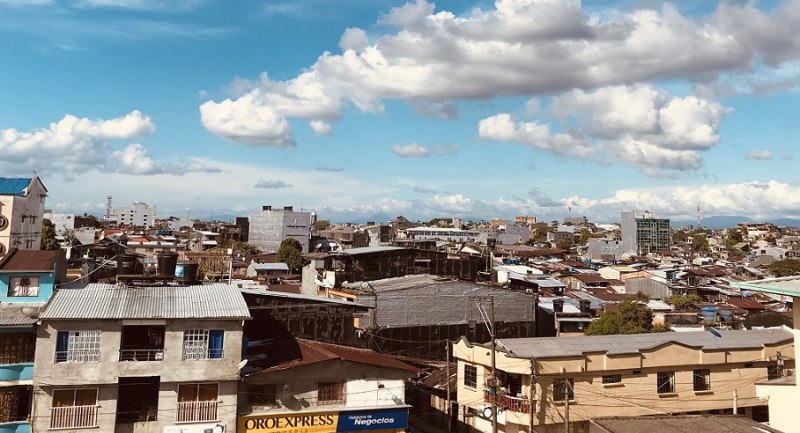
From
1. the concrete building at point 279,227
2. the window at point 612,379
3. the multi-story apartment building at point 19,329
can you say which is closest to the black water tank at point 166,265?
the multi-story apartment building at point 19,329

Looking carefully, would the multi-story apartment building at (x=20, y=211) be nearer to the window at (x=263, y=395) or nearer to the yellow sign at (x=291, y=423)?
the window at (x=263, y=395)

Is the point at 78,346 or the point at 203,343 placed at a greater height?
the point at 203,343

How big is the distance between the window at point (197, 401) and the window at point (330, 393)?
16.6 feet

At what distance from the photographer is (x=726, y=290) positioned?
76.9 m

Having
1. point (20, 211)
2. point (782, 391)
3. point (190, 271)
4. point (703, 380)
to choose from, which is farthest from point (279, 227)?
point (782, 391)

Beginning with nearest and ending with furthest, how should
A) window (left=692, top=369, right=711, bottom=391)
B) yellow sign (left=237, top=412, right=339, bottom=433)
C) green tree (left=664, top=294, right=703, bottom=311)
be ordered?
yellow sign (left=237, top=412, right=339, bottom=433)
window (left=692, top=369, right=711, bottom=391)
green tree (left=664, top=294, right=703, bottom=311)

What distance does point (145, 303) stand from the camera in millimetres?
27734

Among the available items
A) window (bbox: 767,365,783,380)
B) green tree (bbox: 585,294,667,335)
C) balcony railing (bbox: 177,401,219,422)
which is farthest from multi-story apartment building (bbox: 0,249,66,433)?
window (bbox: 767,365,783,380)

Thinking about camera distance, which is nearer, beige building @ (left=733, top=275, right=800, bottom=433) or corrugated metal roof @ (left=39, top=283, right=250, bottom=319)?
beige building @ (left=733, top=275, right=800, bottom=433)

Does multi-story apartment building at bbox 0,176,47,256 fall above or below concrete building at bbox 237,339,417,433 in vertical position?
above

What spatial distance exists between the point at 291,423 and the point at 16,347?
13.0 m

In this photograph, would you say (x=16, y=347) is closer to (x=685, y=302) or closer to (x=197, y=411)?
(x=197, y=411)

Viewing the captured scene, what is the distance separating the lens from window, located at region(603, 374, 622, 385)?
112ft

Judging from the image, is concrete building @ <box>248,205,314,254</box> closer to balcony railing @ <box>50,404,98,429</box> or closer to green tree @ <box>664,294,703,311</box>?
green tree @ <box>664,294,703,311</box>
